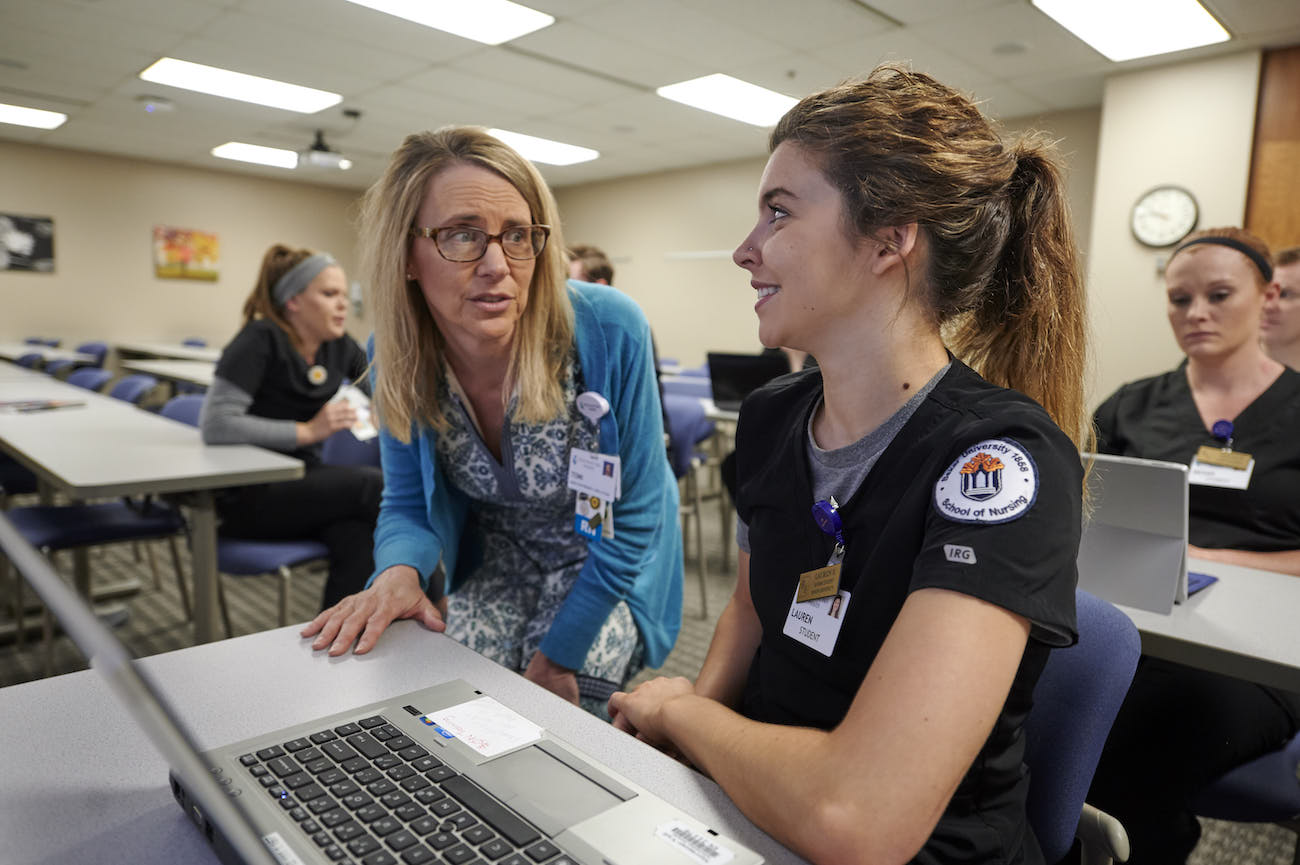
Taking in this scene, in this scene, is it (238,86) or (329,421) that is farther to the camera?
(238,86)

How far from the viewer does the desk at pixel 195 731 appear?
659 mm

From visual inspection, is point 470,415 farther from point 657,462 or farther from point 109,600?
point 109,600

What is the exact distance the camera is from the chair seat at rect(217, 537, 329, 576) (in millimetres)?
2477

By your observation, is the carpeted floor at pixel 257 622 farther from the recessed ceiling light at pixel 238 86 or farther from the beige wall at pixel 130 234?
the beige wall at pixel 130 234

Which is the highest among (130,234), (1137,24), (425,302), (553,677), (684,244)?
(1137,24)

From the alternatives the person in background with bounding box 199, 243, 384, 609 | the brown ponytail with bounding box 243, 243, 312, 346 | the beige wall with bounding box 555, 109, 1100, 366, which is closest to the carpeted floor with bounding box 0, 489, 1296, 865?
the person in background with bounding box 199, 243, 384, 609

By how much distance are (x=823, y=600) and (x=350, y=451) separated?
2.50 m

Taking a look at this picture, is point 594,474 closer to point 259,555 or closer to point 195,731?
point 195,731

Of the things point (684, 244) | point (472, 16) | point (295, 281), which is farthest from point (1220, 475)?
point (684, 244)

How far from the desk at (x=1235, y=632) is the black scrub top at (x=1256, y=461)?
441mm

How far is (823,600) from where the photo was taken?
2.87 feet

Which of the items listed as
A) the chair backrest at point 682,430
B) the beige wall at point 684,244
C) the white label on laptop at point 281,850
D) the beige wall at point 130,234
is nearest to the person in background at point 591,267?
the chair backrest at point 682,430

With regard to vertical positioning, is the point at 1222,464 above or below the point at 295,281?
below

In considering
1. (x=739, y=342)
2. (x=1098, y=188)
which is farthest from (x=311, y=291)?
(x=739, y=342)
